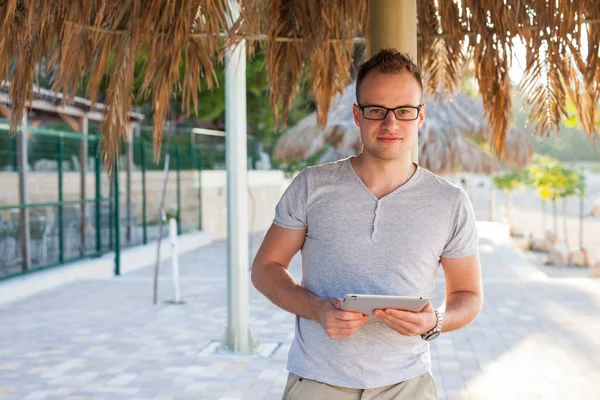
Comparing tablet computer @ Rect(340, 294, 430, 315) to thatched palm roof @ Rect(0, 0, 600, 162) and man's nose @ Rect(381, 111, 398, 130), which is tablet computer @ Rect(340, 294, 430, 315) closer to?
man's nose @ Rect(381, 111, 398, 130)

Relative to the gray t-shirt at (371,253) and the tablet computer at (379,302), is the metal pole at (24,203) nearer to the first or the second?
the gray t-shirt at (371,253)

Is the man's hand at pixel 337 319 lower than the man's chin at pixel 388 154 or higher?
lower

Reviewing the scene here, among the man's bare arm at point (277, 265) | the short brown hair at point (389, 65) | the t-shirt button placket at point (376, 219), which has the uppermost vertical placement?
the short brown hair at point (389, 65)

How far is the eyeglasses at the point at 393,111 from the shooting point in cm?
246

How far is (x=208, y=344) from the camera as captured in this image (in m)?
8.12

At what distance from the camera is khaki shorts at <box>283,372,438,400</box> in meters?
2.41

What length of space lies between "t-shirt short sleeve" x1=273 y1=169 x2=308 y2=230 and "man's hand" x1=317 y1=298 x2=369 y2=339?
0.31 m

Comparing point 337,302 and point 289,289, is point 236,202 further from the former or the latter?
point 337,302

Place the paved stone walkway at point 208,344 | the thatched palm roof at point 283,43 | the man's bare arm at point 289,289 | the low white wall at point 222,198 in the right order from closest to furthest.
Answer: the man's bare arm at point 289,289
the thatched palm roof at point 283,43
the paved stone walkway at point 208,344
the low white wall at point 222,198

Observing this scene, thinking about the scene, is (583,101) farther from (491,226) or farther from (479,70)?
(491,226)

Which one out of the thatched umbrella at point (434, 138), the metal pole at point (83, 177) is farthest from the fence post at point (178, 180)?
the metal pole at point (83, 177)

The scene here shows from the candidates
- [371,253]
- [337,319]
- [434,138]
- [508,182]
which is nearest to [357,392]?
[337,319]

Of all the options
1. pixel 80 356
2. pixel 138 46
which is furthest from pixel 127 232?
pixel 138 46

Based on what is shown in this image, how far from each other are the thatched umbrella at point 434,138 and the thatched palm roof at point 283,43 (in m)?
10.4
